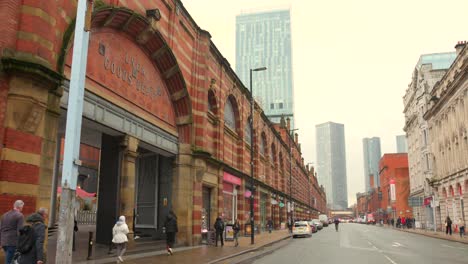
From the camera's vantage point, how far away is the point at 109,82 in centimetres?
1612

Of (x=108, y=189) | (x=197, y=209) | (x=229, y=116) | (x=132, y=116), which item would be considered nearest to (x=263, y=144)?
(x=229, y=116)

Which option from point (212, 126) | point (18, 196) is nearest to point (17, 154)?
point (18, 196)

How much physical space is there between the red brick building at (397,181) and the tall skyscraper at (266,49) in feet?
229

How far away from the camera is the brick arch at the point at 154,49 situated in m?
15.2

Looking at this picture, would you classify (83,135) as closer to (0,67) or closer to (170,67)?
(170,67)

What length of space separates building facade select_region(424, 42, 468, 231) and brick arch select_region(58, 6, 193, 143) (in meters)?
29.6

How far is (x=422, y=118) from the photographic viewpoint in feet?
212

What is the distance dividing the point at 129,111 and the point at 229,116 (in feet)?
53.9

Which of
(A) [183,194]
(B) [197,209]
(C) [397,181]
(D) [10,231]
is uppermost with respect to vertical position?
(C) [397,181]

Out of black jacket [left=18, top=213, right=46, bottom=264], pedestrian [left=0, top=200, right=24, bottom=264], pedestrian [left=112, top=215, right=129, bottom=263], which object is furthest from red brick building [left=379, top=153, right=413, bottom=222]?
black jacket [left=18, top=213, right=46, bottom=264]

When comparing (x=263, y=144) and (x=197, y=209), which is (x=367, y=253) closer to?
(x=197, y=209)

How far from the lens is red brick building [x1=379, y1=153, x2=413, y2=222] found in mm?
92556

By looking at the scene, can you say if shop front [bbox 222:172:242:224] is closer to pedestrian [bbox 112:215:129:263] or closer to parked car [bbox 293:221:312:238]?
parked car [bbox 293:221:312:238]

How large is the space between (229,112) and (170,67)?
40.7ft
